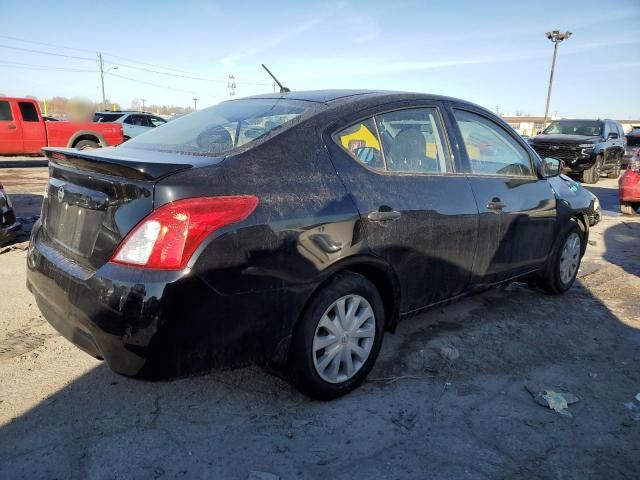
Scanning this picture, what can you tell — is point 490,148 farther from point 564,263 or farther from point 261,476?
point 261,476

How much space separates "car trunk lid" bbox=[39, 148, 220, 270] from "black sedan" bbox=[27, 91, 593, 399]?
0.03ft

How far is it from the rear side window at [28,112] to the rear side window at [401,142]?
14.3 m

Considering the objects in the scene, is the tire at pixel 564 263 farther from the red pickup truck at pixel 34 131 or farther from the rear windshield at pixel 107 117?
the rear windshield at pixel 107 117

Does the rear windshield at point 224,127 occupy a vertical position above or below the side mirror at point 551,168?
above

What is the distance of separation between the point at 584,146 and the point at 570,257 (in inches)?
454

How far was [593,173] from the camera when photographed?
587 inches

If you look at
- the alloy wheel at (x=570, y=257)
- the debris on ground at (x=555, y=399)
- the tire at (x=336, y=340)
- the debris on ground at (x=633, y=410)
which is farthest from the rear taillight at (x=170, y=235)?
the alloy wheel at (x=570, y=257)

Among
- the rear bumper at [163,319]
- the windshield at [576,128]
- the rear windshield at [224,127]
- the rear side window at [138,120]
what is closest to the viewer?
the rear bumper at [163,319]

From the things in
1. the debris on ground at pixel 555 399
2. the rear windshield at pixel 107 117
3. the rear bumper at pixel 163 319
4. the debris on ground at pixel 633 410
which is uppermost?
the rear windshield at pixel 107 117

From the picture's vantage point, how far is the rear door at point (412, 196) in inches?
112

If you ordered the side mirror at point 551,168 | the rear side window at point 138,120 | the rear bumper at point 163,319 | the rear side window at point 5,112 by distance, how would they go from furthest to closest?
the rear side window at point 138,120, the rear side window at point 5,112, the side mirror at point 551,168, the rear bumper at point 163,319

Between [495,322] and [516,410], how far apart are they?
4.39 ft

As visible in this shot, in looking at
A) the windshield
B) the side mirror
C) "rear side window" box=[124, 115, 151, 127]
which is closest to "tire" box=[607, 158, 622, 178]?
the windshield

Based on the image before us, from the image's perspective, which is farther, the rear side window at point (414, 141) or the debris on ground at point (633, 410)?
the rear side window at point (414, 141)
